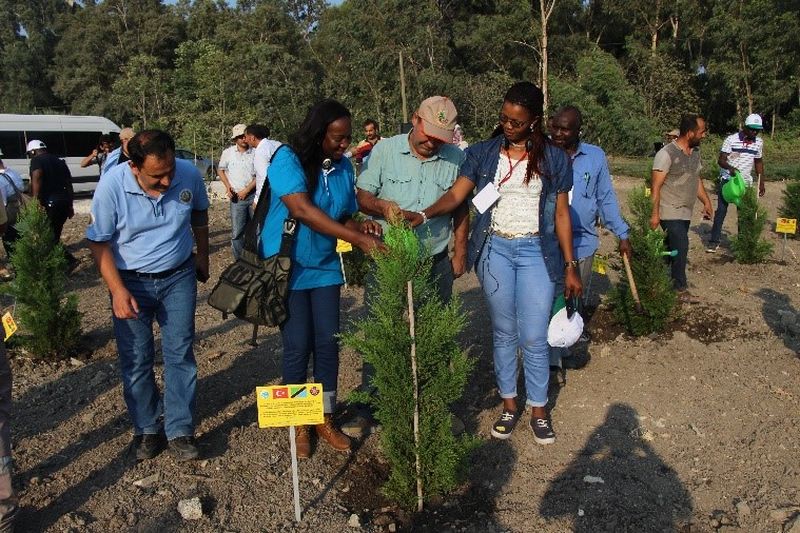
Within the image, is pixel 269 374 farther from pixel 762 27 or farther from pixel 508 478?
pixel 762 27

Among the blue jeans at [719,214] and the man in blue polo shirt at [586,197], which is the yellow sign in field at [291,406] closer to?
the man in blue polo shirt at [586,197]

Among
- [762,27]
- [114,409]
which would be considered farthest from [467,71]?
[114,409]

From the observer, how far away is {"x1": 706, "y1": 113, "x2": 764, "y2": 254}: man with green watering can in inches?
358

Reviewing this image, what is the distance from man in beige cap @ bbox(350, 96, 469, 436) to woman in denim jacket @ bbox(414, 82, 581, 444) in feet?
0.40

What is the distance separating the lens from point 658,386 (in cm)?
455

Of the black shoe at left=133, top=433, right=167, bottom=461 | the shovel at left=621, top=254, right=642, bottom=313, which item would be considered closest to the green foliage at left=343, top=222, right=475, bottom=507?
the black shoe at left=133, top=433, right=167, bottom=461

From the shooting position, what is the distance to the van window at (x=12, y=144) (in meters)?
18.8

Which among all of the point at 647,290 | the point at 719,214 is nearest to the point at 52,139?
the point at 719,214

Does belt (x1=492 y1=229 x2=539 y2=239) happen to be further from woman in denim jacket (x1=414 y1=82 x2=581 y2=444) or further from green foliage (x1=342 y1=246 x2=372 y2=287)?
green foliage (x1=342 y1=246 x2=372 y2=287)

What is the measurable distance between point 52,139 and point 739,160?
18.6 meters

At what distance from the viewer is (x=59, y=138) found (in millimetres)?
19875

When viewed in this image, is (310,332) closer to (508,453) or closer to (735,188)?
(508,453)

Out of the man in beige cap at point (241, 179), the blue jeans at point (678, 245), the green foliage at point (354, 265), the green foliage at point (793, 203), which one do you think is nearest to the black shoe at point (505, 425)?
the blue jeans at point (678, 245)

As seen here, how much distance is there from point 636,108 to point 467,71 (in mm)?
9700
